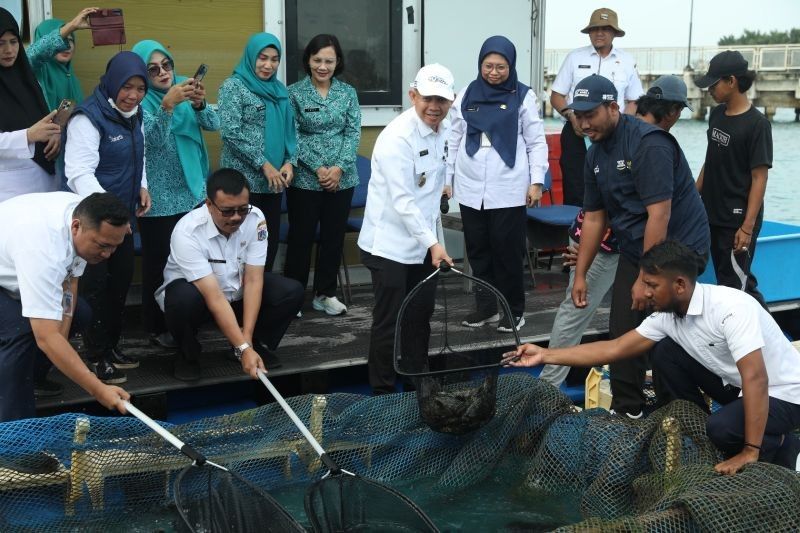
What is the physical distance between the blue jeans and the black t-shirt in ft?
3.88

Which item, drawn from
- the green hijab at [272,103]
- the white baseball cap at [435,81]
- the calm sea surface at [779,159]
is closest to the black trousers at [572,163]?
the green hijab at [272,103]

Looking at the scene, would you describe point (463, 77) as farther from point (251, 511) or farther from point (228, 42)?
point (251, 511)

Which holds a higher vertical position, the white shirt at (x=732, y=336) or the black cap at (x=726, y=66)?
the black cap at (x=726, y=66)

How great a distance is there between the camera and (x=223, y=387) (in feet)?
18.4

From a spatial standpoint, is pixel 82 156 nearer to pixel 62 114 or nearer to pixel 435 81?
pixel 62 114

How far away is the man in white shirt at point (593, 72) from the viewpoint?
7.63 m

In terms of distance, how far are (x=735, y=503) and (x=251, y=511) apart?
1.75m

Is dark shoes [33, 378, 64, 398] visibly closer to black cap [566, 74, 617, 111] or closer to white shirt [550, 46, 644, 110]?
black cap [566, 74, 617, 111]

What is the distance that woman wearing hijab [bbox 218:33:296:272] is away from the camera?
5918 millimetres

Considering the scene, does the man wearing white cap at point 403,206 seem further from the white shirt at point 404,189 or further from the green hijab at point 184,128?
the green hijab at point 184,128

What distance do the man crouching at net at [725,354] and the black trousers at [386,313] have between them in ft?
2.72

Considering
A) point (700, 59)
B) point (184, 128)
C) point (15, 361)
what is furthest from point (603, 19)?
point (700, 59)

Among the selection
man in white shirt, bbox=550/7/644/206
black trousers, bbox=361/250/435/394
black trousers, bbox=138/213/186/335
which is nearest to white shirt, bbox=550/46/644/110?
man in white shirt, bbox=550/7/644/206

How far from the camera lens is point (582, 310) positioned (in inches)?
215
